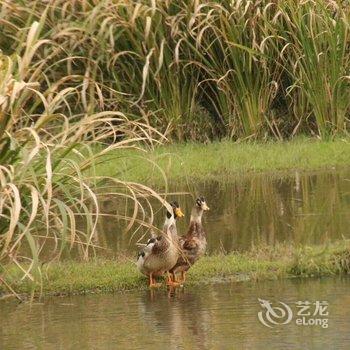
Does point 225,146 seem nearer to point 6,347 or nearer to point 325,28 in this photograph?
point 325,28

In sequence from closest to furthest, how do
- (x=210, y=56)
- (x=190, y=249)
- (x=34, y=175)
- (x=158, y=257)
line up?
(x=34, y=175) → (x=158, y=257) → (x=190, y=249) → (x=210, y=56)

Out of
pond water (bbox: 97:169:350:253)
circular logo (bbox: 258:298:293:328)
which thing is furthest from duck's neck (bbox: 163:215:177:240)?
circular logo (bbox: 258:298:293:328)

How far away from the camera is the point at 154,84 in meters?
15.4

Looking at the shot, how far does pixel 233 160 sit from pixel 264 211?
8.04 ft

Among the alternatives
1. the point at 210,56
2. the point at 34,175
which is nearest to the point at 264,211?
the point at 210,56

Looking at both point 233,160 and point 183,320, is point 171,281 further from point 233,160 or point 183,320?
point 233,160

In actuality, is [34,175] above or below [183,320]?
above

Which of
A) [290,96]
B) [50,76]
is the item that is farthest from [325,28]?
[50,76]

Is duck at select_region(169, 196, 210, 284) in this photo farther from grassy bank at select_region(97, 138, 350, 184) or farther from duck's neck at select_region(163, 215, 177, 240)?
grassy bank at select_region(97, 138, 350, 184)

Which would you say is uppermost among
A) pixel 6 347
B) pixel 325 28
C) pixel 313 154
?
pixel 325 28

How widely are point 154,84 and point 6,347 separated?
7860 mm

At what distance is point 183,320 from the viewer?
8352 millimetres

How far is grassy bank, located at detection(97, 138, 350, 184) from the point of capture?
13.7 meters

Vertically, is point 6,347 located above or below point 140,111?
below
